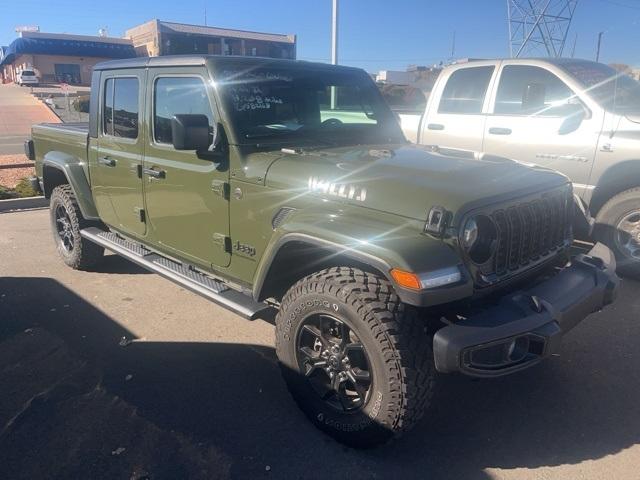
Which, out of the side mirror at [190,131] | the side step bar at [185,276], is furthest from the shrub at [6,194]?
the side mirror at [190,131]

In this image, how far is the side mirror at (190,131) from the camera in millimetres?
3047

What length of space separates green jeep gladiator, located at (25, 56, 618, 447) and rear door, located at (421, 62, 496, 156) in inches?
79.8

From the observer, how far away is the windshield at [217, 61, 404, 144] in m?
3.37

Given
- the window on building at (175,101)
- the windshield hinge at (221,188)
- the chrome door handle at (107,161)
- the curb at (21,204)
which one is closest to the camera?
the windshield hinge at (221,188)

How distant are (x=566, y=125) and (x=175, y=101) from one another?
3.75 meters

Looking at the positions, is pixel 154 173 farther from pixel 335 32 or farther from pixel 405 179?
pixel 335 32

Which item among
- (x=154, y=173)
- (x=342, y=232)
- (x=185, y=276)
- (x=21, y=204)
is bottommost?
(x=21, y=204)

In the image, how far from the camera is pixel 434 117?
638 cm

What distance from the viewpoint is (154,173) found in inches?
150

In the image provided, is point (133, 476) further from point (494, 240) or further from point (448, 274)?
point (494, 240)

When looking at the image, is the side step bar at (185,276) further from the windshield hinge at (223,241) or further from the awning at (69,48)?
the awning at (69,48)

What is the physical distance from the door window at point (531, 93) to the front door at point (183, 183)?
11.3ft

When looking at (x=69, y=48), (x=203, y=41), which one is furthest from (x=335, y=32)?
(x=69, y=48)

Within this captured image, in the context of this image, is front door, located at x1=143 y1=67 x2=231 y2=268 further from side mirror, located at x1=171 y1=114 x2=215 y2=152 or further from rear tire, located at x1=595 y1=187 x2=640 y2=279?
rear tire, located at x1=595 y1=187 x2=640 y2=279
